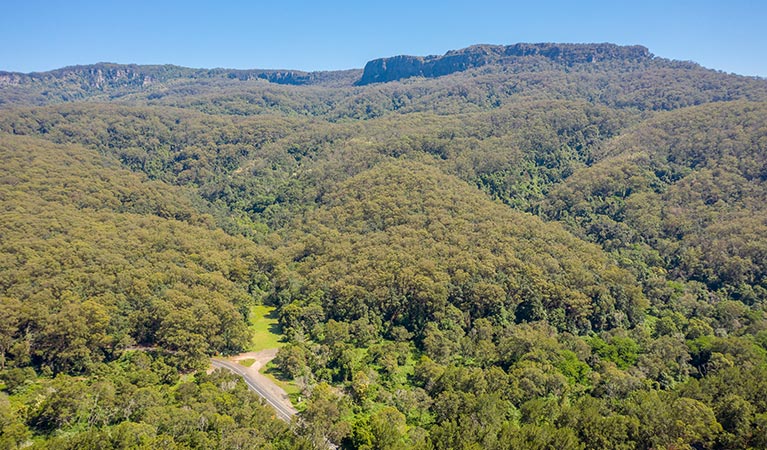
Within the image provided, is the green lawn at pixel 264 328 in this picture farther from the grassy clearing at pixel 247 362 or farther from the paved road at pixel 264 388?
the paved road at pixel 264 388

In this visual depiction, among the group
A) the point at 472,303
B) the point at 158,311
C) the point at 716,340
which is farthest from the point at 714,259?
the point at 158,311

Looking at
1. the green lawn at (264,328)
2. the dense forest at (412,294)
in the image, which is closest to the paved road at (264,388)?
the dense forest at (412,294)

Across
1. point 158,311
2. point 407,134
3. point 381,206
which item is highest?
point 407,134

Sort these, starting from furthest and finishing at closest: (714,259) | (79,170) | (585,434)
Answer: (79,170) < (714,259) < (585,434)

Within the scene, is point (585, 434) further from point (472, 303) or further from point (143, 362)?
point (143, 362)

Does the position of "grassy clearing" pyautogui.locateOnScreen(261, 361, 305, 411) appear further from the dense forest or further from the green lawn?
the green lawn

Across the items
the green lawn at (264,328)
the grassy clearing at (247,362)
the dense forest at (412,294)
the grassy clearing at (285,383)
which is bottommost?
the green lawn at (264,328)
